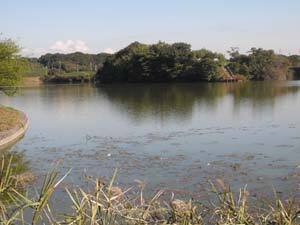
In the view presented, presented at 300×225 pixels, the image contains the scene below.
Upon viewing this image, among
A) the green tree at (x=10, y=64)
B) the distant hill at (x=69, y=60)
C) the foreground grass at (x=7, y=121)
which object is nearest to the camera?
the foreground grass at (x=7, y=121)

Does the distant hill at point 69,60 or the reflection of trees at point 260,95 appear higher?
the distant hill at point 69,60

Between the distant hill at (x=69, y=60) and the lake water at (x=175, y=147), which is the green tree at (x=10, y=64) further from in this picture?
the distant hill at (x=69, y=60)

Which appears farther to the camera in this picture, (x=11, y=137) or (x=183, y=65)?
(x=183, y=65)

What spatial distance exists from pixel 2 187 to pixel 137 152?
17500 millimetres

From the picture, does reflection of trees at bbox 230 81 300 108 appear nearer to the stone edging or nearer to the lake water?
the lake water

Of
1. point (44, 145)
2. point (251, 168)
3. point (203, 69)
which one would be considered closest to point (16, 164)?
point (44, 145)

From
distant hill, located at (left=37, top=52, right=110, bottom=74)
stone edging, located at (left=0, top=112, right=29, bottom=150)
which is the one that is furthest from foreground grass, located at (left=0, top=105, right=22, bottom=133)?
distant hill, located at (left=37, top=52, right=110, bottom=74)

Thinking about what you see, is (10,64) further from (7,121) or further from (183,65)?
(183,65)

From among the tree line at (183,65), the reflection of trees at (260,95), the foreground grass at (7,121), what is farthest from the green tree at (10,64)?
the tree line at (183,65)

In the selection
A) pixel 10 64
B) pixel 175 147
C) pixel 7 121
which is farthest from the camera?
pixel 10 64

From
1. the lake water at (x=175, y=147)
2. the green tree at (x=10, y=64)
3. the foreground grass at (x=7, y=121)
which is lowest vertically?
the lake water at (x=175, y=147)

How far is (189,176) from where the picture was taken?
1680cm

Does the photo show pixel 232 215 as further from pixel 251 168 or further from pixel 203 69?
pixel 203 69

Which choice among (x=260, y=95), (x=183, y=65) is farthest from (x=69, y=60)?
(x=260, y=95)
